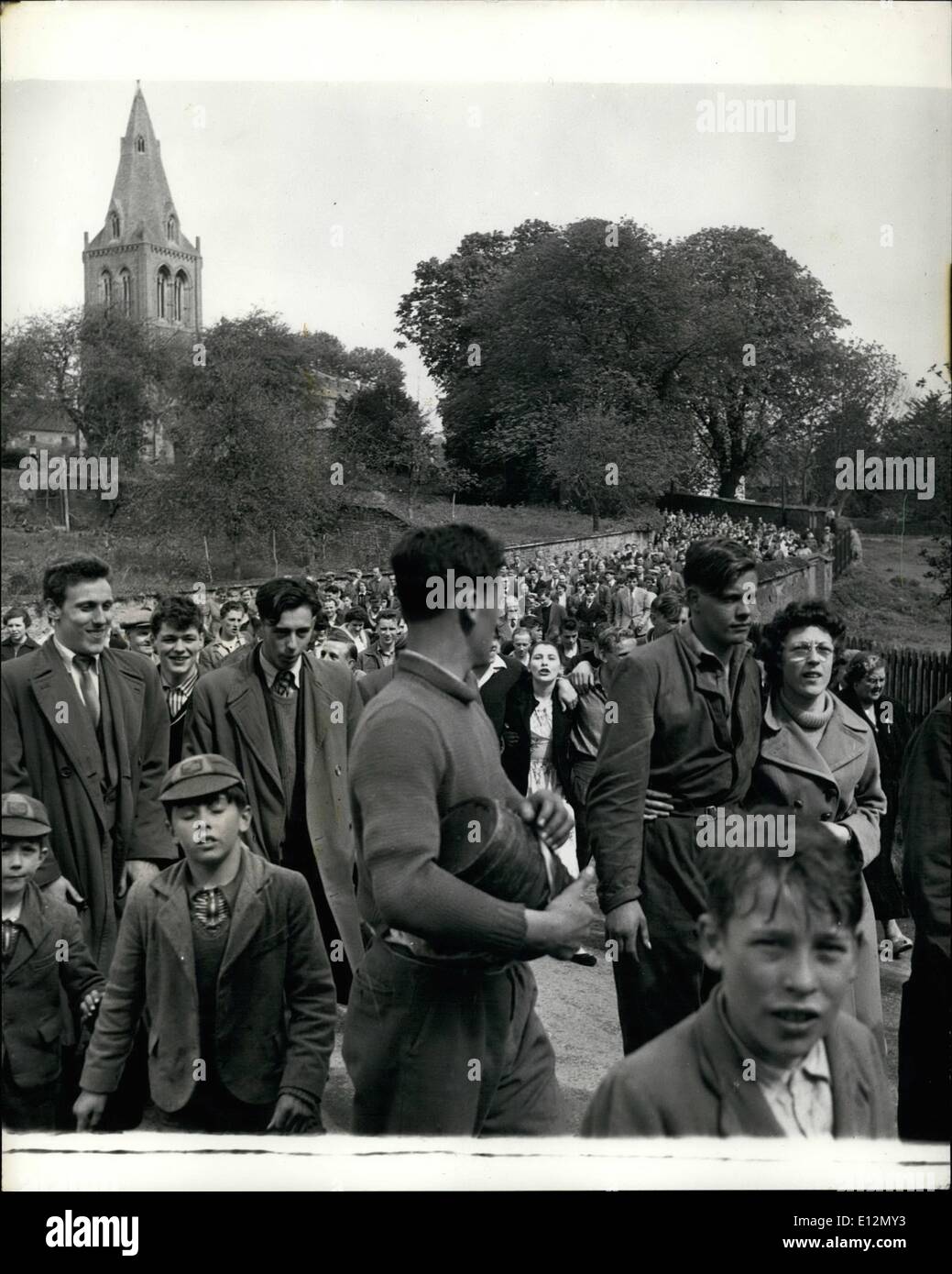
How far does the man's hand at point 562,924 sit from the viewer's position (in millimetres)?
2539

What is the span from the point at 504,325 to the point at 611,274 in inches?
18.9

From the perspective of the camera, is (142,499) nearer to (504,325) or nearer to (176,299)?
(176,299)

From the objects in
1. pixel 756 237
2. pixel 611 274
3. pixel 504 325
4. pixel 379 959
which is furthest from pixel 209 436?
pixel 379 959

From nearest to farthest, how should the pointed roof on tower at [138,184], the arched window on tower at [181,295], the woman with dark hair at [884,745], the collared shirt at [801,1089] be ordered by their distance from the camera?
the collared shirt at [801,1089], the pointed roof on tower at [138,184], the arched window on tower at [181,295], the woman with dark hair at [884,745]

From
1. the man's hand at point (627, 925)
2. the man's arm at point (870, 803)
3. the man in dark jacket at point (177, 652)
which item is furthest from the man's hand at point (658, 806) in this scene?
the man in dark jacket at point (177, 652)

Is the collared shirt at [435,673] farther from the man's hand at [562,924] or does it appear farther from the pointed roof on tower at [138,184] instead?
the pointed roof on tower at [138,184]

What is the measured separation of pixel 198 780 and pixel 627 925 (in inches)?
51.5

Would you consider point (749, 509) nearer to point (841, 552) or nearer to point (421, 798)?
point (841, 552)

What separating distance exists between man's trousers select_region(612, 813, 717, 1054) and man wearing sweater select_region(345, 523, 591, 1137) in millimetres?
853

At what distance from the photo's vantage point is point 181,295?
5.59 metres

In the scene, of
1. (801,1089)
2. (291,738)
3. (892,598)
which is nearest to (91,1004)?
(291,738)

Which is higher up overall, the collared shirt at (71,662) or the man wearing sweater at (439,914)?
the collared shirt at (71,662)

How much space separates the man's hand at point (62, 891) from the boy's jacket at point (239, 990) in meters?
0.60

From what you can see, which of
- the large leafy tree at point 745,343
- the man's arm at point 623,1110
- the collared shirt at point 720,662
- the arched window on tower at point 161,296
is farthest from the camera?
the arched window on tower at point 161,296
